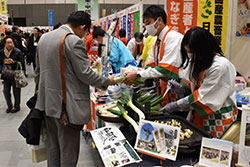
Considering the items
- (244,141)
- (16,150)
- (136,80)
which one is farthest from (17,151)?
(244,141)

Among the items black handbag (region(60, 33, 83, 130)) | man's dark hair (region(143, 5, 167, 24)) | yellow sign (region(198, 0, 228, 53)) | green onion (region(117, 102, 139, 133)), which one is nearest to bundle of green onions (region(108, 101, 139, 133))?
green onion (region(117, 102, 139, 133))

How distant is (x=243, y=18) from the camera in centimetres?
396

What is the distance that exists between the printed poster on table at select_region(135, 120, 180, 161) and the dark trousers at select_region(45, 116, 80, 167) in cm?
75

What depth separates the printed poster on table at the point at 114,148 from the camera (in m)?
1.61

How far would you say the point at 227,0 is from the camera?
11.5 feet

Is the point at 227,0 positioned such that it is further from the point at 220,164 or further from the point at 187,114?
the point at 220,164

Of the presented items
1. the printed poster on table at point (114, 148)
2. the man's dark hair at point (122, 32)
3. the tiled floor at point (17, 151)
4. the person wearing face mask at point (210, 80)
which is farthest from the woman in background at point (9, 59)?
the person wearing face mask at point (210, 80)

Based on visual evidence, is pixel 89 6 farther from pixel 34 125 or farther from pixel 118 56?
pixel 34 125

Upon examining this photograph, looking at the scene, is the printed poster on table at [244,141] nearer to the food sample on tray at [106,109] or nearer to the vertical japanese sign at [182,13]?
the food sample on tray at [106,109]

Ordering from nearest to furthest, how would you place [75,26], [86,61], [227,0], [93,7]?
[86,61] → [75,26] → [227,0] → [93,7]

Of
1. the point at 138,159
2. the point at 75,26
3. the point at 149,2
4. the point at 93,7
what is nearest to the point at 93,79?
the point at 75,26

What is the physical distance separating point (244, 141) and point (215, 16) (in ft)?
8.83

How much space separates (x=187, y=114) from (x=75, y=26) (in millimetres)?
1285

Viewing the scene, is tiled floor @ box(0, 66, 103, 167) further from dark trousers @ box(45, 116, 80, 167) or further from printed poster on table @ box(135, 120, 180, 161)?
printed poster on table @ box(135, 120, 180, 161)
